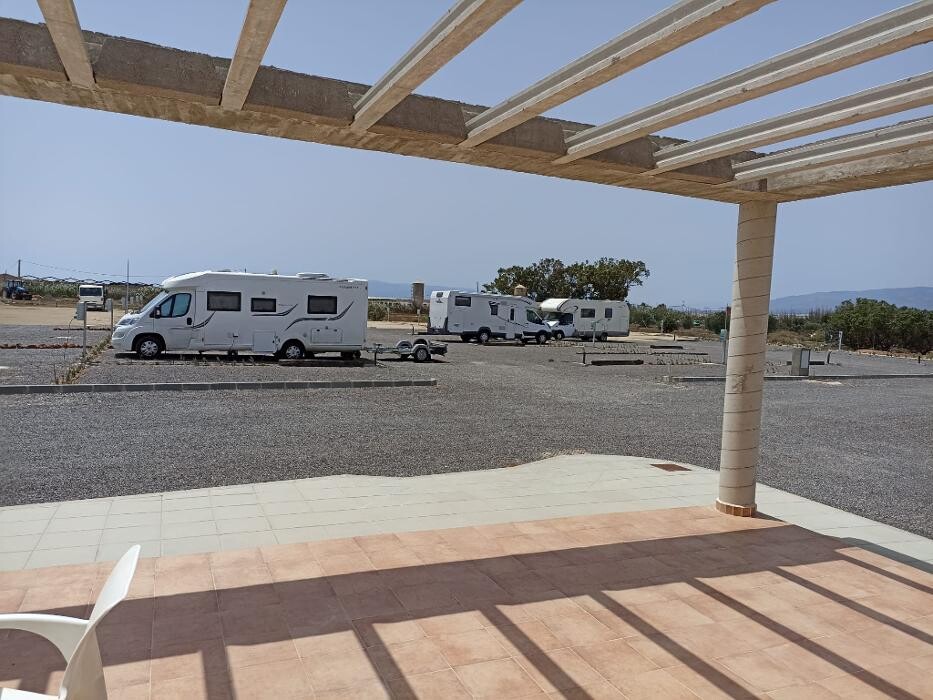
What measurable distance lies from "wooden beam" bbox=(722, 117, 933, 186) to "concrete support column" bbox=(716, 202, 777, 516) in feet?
1.92

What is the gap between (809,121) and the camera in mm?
3398

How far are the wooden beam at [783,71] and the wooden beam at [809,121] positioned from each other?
53cm

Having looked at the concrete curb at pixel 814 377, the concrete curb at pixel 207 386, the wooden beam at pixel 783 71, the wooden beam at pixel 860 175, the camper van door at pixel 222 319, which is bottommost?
the concrete curb at pixel 207 386

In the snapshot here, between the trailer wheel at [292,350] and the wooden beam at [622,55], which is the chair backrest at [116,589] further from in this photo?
the trailer wheel at [292,350]

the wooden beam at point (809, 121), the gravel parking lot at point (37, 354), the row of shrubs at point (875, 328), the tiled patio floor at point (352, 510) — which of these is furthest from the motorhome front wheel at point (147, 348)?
the row of shrubs at point (875, 328)

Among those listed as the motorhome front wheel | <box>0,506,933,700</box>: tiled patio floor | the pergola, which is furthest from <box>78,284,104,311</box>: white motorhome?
the pergola

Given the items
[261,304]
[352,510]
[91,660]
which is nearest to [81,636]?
[91,660]

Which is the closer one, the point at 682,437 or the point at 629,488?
the point at 629,488

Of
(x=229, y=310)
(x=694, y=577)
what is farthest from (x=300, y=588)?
(x=229, y=310)

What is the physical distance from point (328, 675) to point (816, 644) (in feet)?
7.53

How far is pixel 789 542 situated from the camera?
15.6ft

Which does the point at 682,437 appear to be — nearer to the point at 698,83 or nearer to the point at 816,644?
the point at 816,644

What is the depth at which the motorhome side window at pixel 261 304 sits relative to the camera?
16.0m

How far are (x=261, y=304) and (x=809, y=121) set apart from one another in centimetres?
1435
